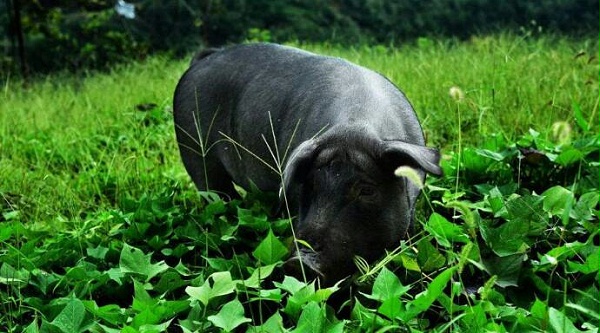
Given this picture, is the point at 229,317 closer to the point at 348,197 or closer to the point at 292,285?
the point at 292,285

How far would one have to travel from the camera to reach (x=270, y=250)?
2705mm

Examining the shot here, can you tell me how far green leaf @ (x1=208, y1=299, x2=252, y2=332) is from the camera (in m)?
2.25

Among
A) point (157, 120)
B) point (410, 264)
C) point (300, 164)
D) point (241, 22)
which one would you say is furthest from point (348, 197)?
point (241, 22)

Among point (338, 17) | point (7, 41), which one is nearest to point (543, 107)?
point (338, 17)

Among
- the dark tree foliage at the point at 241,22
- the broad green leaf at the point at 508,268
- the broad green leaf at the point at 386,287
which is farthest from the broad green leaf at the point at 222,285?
the dark tree foliage at the point at 241,22

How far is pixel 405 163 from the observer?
270 centimetres

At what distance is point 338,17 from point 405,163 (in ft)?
37.7

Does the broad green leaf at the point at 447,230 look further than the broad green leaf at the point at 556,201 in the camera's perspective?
No

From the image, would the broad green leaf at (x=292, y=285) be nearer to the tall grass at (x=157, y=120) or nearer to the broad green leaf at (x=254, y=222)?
the broad green leaf at (x=254, y=222)

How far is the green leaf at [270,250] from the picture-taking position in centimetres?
270

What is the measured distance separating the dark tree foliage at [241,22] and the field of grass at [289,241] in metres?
7.60

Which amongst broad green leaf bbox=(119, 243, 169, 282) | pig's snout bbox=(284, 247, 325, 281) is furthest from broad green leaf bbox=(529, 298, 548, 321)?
broad green leaf bbox=(119, 243, 169, 282)

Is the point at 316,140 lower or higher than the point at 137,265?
higher

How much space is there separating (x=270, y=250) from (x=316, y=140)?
426 millimetres
